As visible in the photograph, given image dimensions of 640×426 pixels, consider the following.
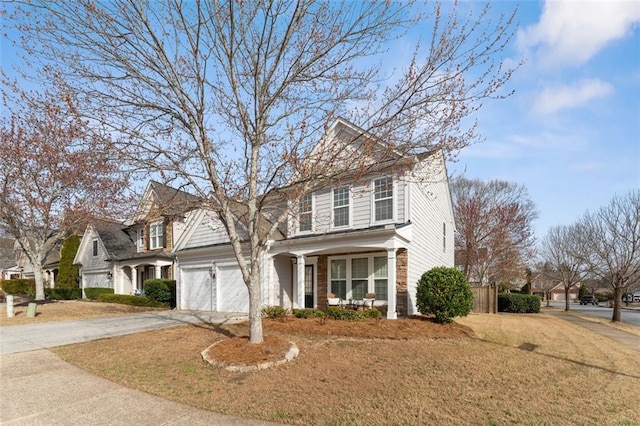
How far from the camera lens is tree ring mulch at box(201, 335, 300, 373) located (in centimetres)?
717

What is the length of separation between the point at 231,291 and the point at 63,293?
2020 centimetres

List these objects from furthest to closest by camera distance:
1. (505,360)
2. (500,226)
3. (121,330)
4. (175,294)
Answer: (500,226) → (175,294) → (121,330) → (505,360)

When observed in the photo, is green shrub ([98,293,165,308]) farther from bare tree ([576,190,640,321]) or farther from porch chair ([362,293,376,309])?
bare tree ([576,190,640,321])

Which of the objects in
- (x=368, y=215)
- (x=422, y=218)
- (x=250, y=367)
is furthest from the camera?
(x=422, y=218)

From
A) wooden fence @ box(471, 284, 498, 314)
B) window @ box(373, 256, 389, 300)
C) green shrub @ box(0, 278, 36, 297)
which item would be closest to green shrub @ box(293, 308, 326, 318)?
window @ box(373, 256, 389, 300)

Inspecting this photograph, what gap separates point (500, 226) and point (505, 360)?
25.3 meters

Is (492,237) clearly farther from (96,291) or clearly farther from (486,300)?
(96,291)

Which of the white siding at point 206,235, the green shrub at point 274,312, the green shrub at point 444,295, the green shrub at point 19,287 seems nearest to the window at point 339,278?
the green shrub at point 274,312

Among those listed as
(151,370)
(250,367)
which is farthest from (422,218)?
(151,370)

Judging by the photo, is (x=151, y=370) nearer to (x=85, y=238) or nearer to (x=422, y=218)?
(x=422, y=218)

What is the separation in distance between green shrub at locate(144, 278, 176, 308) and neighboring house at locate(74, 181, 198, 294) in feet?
10.2

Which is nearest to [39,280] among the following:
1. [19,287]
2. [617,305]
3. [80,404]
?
[80,404]

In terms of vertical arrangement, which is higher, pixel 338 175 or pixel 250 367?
pixel 338 175

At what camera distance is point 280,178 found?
349 inches
